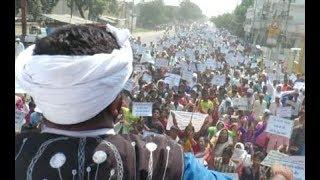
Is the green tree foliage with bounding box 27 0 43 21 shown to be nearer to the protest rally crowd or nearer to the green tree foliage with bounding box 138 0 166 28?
the protest rally crowd

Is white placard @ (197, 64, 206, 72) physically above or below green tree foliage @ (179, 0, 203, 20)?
above

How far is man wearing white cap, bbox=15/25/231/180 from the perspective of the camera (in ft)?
4.05

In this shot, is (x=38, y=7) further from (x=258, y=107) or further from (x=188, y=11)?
(x=188, y=11)

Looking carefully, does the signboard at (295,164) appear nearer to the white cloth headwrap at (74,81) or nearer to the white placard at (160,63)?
the white cloth headwrap at (74,81)

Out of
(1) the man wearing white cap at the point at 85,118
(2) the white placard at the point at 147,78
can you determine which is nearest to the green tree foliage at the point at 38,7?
(2) the white placard at the point at 147,78

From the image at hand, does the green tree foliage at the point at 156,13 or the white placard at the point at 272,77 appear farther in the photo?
the green tree foliage at the point at 156,13

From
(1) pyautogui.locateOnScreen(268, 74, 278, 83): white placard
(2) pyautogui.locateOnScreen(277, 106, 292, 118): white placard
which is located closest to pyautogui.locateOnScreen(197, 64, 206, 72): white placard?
(1) pyautogui.locateOnScreen(268, 74, 278, 83): white placard

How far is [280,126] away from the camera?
6203 mm

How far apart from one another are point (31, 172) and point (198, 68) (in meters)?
12.2


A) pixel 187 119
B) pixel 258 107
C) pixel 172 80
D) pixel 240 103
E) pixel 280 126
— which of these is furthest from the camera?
pixel 172 80

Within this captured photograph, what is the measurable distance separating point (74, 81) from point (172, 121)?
6.07 m

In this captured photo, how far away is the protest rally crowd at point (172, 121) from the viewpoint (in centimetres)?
126

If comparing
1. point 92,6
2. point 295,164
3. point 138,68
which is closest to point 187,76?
point 138,68
